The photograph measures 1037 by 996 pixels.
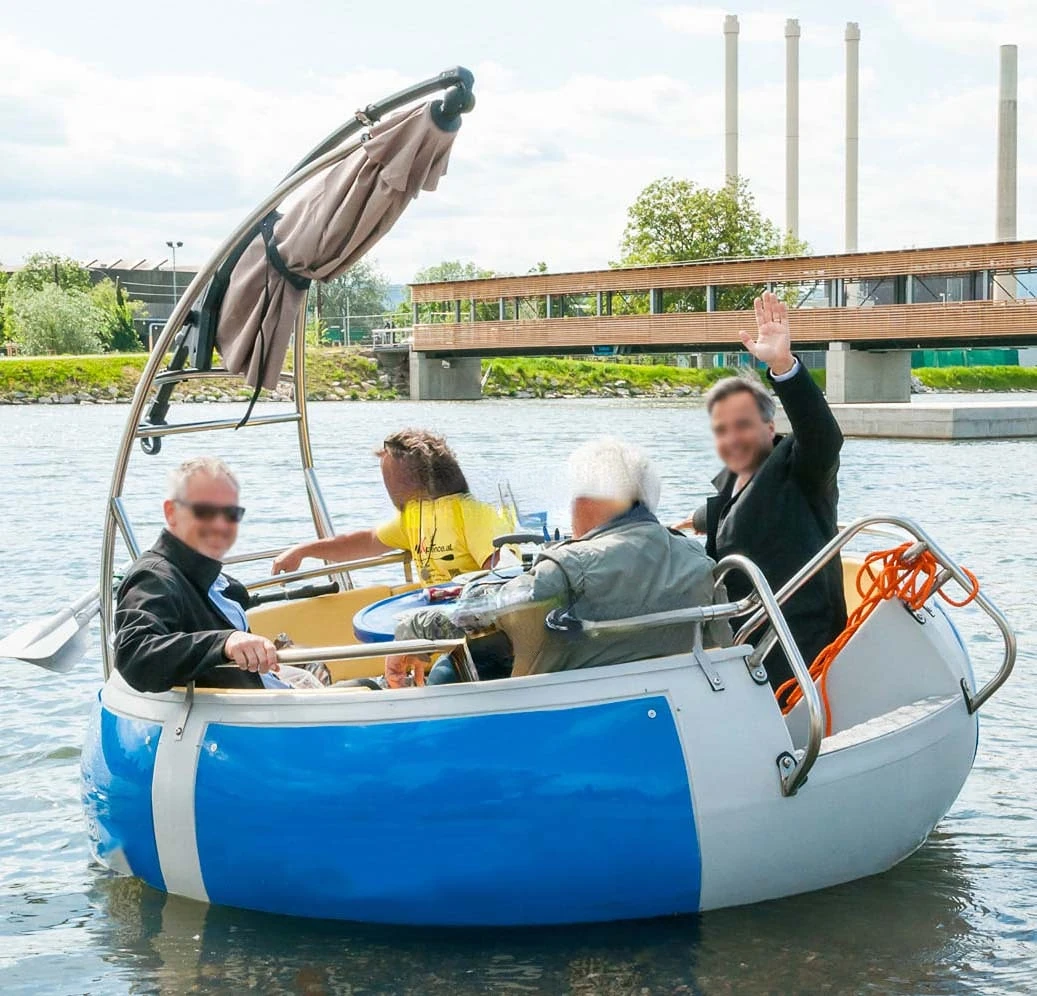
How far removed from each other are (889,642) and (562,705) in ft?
5.04

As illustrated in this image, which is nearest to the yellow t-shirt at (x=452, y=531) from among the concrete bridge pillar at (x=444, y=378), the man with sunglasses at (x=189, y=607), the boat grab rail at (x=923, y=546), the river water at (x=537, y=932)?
the river water at (x=537, y=932)

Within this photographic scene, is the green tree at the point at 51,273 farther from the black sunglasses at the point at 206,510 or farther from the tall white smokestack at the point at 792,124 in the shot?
the black sunglasses at the point at 206,510

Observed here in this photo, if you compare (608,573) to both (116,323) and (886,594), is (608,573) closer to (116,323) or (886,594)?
(886,594)

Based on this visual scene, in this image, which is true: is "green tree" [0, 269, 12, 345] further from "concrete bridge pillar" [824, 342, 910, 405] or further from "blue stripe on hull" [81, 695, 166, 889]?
"blue stripe on hull" [81, 695, 166, 889]

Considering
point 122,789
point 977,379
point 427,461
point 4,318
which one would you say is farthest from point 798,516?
Answer: point 4,318

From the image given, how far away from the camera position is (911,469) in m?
24.3

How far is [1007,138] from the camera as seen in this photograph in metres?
72.1

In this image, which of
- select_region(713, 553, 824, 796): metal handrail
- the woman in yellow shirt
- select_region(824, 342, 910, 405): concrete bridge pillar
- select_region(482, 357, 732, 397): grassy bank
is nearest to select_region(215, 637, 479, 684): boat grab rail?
select_region(713, 553, 824, 796): metal handrail

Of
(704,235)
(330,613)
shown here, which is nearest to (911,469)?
(330,613)

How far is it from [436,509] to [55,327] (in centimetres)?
7202

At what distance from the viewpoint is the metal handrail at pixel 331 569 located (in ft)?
21.7

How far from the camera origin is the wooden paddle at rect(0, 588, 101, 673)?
20.8 feet

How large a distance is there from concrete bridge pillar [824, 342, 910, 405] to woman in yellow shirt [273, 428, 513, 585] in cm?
3975

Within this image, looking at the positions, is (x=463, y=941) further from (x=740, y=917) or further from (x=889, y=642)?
(x=889, y=642)
